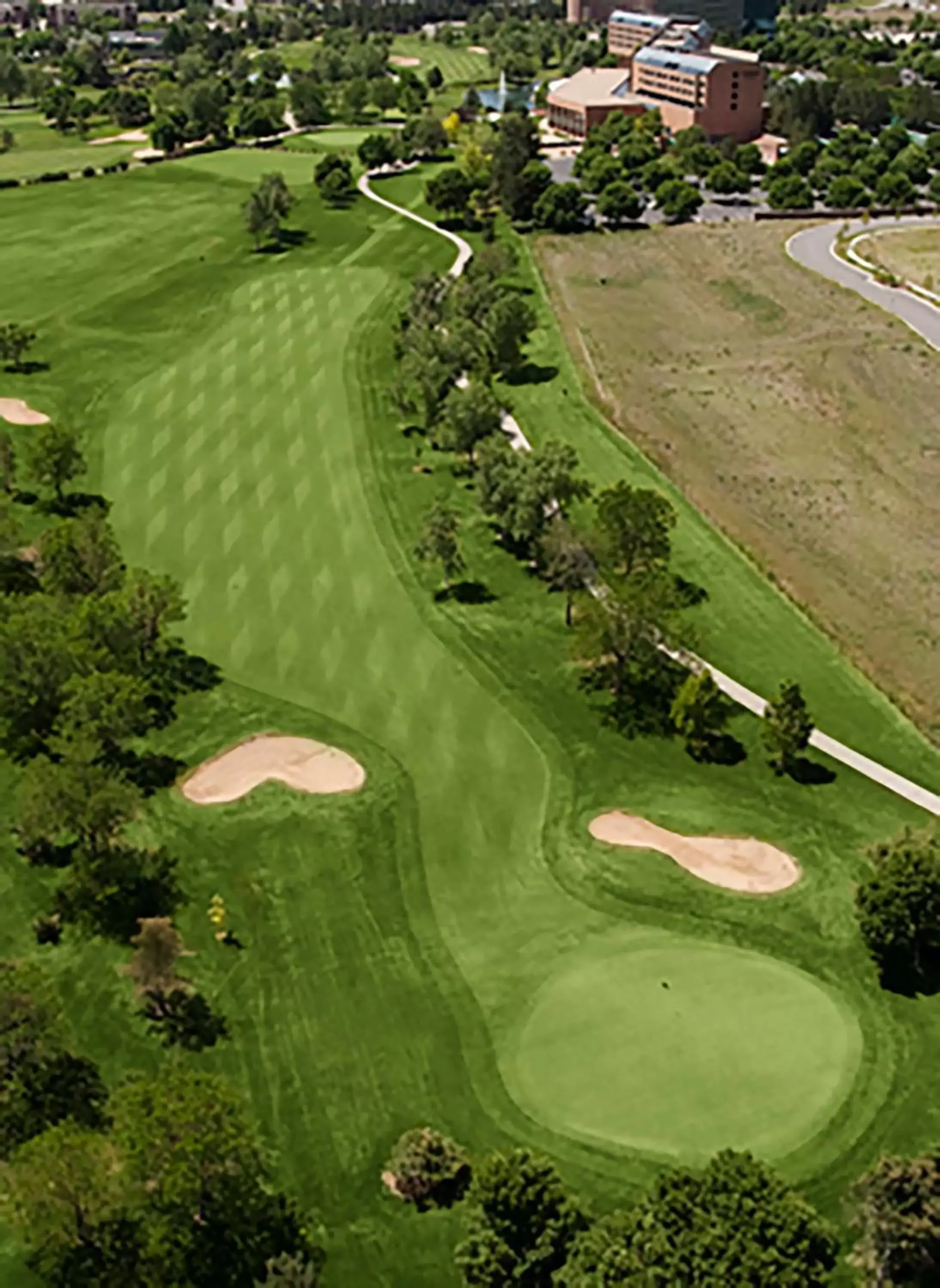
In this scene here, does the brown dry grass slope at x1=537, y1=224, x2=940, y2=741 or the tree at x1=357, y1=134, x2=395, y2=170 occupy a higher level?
the tree at x1=357, y1=134, x2=395, y2=170

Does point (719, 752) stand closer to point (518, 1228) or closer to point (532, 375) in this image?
point (518, 1228)

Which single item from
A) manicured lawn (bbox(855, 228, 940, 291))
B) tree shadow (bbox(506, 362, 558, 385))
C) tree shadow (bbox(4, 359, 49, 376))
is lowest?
tree shadow (bbox(4, 359, 49, 376))

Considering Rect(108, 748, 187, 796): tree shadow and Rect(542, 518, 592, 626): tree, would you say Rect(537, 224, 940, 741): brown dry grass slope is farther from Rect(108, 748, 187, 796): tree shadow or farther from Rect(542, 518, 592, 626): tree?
Rect(108, 748, 187, 796): tree shadow

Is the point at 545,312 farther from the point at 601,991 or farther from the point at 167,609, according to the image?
the point at 601,991

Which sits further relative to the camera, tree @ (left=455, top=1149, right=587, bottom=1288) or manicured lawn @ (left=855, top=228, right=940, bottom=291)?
manicured lawn @ (left=855, top=228, right=940, bottom=291)

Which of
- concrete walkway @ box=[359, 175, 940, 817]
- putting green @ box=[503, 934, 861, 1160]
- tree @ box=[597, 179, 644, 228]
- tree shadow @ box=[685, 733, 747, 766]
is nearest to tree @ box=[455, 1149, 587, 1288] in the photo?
putting green @ box=[503, 934, 861, 1160]

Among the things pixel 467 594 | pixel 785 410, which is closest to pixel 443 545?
pixel 467 594

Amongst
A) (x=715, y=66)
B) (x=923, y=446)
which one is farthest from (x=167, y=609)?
(x=715, y=66)

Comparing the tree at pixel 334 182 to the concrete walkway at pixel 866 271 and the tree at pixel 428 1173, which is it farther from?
the tree at pixel 428 1173
